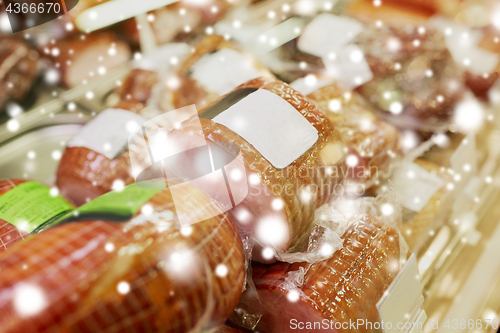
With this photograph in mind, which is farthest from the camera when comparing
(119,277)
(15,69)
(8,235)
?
(15,69)

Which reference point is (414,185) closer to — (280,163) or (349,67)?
(349,67)

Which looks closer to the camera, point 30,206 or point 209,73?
point 30,206

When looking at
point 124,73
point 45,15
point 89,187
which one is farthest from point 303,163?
point 124,73

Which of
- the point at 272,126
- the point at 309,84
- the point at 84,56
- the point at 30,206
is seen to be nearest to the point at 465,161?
the point at 309,84

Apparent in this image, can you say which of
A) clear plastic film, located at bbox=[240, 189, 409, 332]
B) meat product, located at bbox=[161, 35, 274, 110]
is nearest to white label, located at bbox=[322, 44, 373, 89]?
meat product, located at bbox=[161, 35, 274, 110]

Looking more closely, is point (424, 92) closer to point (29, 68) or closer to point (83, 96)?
point (83, 96)

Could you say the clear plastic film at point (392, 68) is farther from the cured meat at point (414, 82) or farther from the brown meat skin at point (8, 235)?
the brown meat skin at point (8, 235)

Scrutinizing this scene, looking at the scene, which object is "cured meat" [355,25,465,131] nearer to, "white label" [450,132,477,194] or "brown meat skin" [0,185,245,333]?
"white label" [450,132,477,194]
